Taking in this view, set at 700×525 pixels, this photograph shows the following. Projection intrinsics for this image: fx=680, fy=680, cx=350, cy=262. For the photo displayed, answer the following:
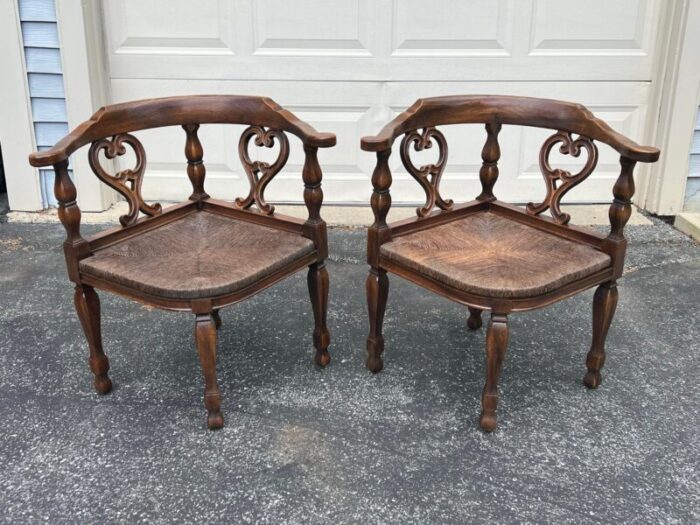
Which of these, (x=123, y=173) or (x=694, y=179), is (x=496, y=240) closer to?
(x=123, y=173)

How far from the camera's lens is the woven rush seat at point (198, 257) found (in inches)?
70.1

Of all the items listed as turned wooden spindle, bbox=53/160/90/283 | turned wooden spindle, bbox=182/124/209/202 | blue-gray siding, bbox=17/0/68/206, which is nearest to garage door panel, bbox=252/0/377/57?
blue-gray siding, bbox=17/0/68/206

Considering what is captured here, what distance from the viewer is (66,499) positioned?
1.64 meters

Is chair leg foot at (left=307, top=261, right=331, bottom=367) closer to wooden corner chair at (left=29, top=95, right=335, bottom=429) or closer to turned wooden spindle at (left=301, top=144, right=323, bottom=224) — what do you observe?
wooden corner chair at (left=29, top=95, right=335, bottom=429)

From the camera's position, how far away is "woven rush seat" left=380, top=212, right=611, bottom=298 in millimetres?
1779

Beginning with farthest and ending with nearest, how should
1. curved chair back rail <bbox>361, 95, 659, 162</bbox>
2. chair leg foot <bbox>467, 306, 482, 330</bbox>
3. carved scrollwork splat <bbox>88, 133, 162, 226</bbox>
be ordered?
chair leg foot <bbox>467, 306, 482, 330</bbox>, carved scrollwork splat <bbox>88, 133, 162, 226</bbox>, curved chair back rail <bbox>361, 95, 659, 162</bbox>

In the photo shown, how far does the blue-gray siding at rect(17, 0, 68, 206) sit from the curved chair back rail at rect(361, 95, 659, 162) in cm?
206

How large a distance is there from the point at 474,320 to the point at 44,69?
240cm

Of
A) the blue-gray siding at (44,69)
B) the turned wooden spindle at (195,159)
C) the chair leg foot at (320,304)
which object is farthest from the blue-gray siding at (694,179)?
the blue-gray siding at (44,69)

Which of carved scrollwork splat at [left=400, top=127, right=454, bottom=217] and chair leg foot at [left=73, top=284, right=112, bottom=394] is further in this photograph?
carved scrollwork splat at [left=400, top=127, right=454, bottom=217]

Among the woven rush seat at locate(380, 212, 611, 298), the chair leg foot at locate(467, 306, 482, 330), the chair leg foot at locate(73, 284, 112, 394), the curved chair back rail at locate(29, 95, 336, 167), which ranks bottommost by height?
the chair leg foot at locate(467, 306, 482, 330)

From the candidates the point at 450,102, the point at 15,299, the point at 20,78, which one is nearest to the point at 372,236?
the point at 450,102

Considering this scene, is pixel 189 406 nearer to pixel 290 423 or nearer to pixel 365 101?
pixel 290 423

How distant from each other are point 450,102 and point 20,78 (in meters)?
2.26
